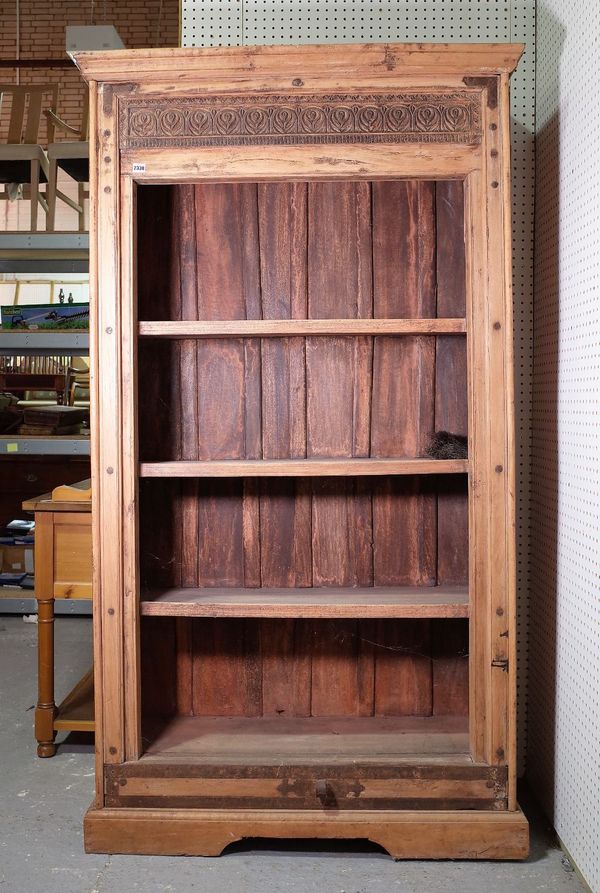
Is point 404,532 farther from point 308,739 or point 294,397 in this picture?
point 308,739

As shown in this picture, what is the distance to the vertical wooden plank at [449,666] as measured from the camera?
2385 mm

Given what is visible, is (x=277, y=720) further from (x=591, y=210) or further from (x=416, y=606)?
(x=591, y=210)

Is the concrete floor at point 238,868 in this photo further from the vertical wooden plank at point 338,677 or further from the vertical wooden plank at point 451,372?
the vertical wooden plank at point 451,372

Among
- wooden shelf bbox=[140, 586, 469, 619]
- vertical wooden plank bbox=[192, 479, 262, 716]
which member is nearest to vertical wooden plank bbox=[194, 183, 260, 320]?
vertical wooden plank bbox=[192, 479, 262, 716]

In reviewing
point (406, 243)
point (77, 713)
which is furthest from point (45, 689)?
point (406, 243)

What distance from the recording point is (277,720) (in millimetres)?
2365

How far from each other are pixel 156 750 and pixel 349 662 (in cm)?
64

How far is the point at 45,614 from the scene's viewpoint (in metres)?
2.79

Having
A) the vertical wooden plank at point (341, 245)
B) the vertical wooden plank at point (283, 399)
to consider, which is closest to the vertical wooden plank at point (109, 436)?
the vertical wooden plank at point (283, 399)

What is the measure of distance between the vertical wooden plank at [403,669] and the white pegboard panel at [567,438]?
34cm

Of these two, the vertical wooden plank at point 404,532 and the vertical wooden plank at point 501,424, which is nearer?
the vertical wooden plank at point 501,424

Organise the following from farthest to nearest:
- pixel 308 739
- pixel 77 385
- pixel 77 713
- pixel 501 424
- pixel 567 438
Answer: pixel 77 385 → pixel 77 713 → pixel 308 739 → pixel 567 438 → pixel 501 424

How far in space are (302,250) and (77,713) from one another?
180cm

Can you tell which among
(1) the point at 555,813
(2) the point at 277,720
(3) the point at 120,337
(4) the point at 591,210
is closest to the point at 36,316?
(3) the point at 120,337
